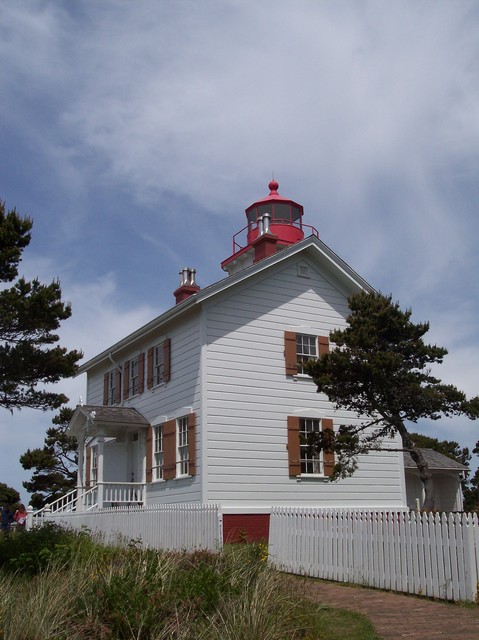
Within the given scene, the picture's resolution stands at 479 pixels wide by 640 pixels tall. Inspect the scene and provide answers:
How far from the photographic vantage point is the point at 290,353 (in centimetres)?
1953

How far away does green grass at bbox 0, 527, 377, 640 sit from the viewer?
6445mm

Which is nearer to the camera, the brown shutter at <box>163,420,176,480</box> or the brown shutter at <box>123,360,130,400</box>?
the brown shutter at <box>163,420,176,480</box>

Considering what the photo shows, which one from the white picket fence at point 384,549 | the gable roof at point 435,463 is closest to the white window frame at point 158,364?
the white picket fence at point 384,549

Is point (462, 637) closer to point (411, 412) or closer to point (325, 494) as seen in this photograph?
point (411, 412)

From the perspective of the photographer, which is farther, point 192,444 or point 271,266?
point 271,266

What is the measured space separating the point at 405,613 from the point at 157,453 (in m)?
12.6

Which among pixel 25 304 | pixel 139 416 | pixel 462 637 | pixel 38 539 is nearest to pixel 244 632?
pixel 462 637

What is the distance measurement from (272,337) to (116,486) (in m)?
6.88

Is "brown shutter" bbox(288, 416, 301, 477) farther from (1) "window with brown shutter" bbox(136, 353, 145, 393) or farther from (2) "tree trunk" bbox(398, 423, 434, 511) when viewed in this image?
(1) "window with brown shutter" bbox(136, 353, 145, 393)

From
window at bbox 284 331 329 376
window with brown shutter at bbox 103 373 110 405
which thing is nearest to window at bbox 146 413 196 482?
window at bbox 284 331 329 376

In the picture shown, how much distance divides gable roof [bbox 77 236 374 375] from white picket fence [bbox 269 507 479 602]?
639cm

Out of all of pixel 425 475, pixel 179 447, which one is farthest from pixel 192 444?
pixel 425 475

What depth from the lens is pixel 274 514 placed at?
14.1 meters

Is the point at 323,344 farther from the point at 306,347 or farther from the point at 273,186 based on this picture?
the point at 273,186
